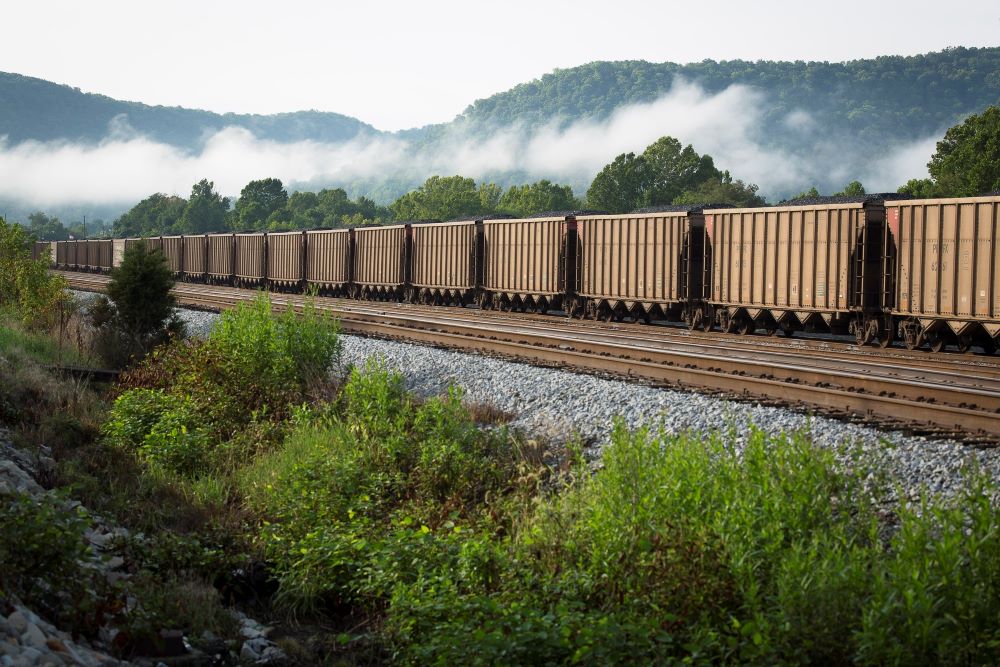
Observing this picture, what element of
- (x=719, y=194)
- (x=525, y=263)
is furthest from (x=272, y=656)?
(x=719, y=194)

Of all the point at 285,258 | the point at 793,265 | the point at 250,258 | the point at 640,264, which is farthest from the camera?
the point at 250,258

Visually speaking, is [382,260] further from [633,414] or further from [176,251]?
[176,251]

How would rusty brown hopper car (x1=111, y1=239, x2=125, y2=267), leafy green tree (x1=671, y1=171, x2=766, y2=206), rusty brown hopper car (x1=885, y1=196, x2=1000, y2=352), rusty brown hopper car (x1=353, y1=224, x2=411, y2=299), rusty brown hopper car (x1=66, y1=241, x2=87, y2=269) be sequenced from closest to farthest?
rusty brown hopper car (x1=885, y1=196, x2=1000, y2=352) < rusty brown hopper car (x1=353, y1=224, x2=411, y2=299) < rusty brown hopper car (x1=111, y1=239, x2=125, y2=267) < rusty brown hopper car (x1=66, y1=241, x2=87, y2=269) < leafy green tree (x1=671, y1=171, x2=766, y2=206)

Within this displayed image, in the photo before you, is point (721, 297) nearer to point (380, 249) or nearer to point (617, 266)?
point (617, 266)

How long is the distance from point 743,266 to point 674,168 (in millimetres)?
101470

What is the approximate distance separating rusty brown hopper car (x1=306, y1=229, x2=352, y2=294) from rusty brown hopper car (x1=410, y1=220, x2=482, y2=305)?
17.2 feet

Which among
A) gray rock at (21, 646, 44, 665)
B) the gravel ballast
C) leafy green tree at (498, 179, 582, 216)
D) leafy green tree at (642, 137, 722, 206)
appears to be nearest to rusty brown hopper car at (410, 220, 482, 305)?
the gravel ballast

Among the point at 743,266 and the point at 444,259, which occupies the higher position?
the point at 444,259

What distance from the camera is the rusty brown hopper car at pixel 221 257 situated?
51.8 m

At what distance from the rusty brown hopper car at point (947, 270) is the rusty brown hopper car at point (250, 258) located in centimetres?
3575

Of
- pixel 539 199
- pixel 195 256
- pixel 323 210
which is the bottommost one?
pixel 195 256

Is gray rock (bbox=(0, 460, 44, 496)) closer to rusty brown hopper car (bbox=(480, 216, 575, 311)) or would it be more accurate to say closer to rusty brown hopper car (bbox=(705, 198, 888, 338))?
rusty brown hopper car (bbox=(705, 198, 888, 338))

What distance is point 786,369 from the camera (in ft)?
42.5

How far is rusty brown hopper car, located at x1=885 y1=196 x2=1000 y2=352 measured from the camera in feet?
51.8
